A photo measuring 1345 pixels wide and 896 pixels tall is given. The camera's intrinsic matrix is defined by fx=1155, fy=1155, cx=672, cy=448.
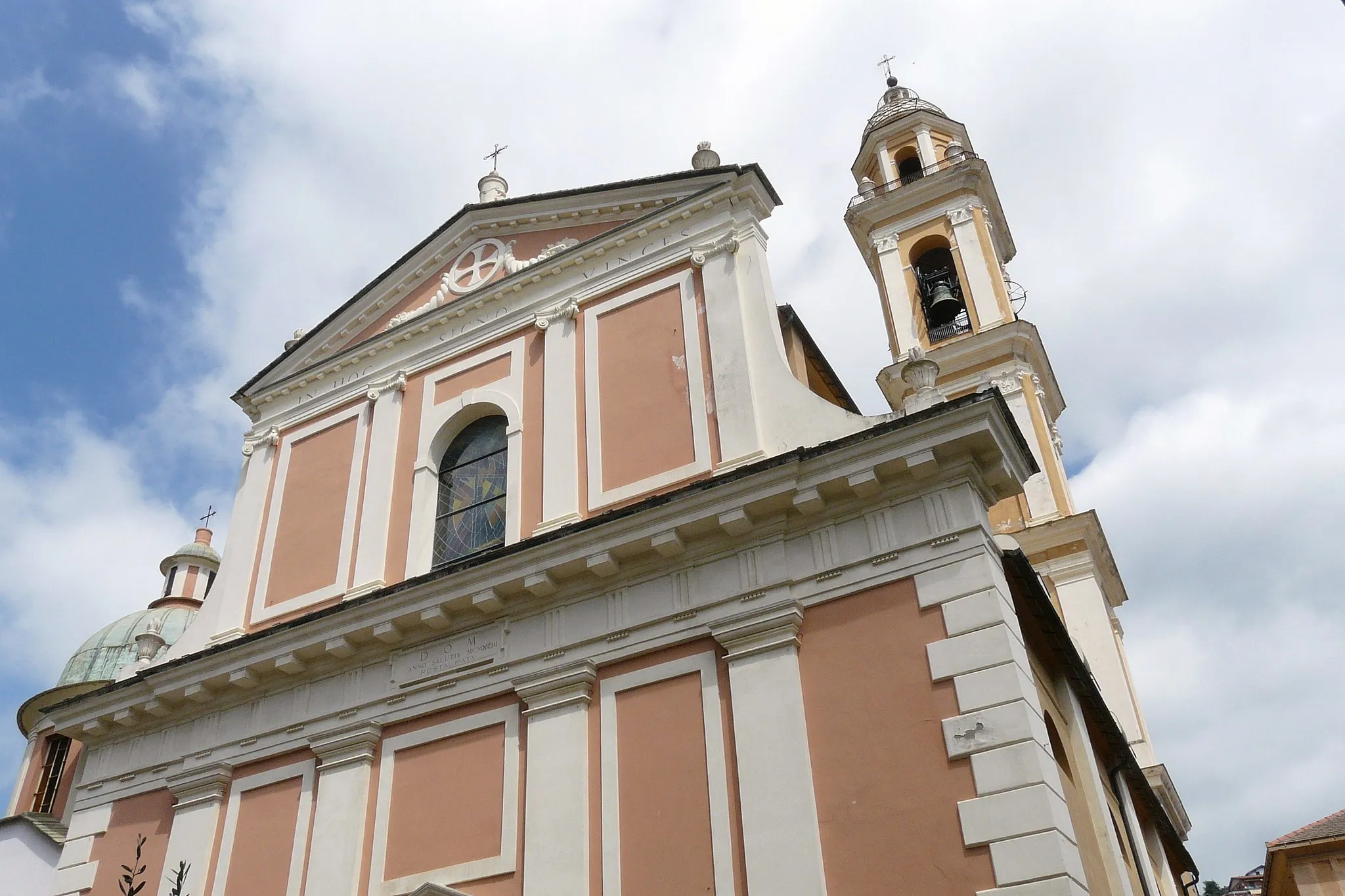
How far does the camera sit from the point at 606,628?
10.8m

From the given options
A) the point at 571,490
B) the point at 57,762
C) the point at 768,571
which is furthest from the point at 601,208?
the point at 57,762

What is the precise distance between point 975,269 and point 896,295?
1.57 m

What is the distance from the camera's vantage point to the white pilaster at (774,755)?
8883 millimetres

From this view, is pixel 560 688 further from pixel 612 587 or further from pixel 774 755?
pixel 774 755

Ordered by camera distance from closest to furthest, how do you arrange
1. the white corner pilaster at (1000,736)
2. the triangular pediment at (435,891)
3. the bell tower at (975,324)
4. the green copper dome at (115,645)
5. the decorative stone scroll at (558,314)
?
the white corner pilaster at (1000,736)
the triangular pediment at (435,891)
the decorative stone scroll at (558,314)
the bell tower at (975,324)
the green copper dome at (115,645)

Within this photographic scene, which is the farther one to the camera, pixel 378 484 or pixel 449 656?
pixel 378 484

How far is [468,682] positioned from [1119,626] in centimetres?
1440

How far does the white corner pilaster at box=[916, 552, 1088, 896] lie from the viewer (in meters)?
8.07

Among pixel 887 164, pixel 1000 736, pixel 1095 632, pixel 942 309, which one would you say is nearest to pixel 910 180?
pixel 887 164

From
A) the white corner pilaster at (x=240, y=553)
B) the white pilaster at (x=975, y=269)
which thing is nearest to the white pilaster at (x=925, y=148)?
the white pilaster at (x=975, y=269)

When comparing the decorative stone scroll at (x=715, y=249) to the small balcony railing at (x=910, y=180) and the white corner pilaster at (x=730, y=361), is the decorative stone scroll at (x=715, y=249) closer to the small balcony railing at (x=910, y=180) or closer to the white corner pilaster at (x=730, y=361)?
the white corner pilaster at (x=730, y=361)

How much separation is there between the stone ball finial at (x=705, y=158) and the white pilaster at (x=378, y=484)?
14.6 ft

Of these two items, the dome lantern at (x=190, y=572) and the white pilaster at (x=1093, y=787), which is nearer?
the white pilaster at (x=1093, y=787)

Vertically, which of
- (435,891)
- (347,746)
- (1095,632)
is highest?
(1095,632)
